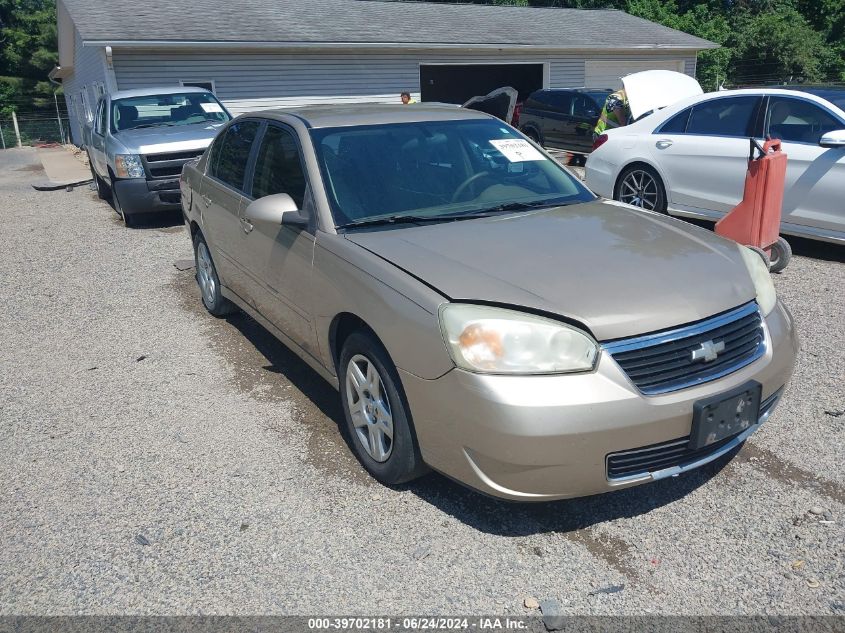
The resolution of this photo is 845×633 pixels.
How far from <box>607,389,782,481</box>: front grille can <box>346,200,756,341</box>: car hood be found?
445mm

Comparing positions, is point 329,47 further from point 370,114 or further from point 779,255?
point 370,114

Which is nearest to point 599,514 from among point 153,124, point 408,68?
point 153,124

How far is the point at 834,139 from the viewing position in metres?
6.35

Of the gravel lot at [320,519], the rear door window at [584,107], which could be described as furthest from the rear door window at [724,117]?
the rear door window at [584,107]

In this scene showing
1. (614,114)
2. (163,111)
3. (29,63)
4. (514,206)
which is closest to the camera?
(514,206)

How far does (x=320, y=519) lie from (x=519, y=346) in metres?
1.23

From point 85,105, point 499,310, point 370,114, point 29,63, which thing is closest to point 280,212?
point 370,114

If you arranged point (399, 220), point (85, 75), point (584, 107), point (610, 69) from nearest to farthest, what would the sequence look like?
point (399, 220) → point (584, 107) → point (85, 75) → point (610, 69)

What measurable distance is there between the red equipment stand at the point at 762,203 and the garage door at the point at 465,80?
21383 millimetres

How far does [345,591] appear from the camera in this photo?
276cm

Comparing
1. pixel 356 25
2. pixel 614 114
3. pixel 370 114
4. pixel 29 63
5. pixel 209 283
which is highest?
pixel 356 25

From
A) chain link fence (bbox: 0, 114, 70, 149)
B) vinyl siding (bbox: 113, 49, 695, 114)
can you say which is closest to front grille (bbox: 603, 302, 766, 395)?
vinyl siding (bbox: 113, 49, 695, 114)

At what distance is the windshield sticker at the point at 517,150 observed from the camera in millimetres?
4363

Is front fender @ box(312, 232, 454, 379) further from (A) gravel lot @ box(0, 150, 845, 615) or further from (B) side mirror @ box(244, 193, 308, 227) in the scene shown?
(A) gravel lot @ box(0, 150, 845, 615)
